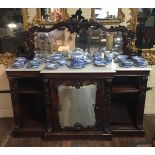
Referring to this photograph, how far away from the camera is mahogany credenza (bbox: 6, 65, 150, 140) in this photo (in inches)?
71.5

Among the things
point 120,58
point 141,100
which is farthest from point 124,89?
point 120,58

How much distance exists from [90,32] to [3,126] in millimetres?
1295

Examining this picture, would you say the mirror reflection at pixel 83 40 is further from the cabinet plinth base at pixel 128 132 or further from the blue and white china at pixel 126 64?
the cabinet plinth base at pixel 128 132

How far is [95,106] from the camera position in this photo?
75.7 inches

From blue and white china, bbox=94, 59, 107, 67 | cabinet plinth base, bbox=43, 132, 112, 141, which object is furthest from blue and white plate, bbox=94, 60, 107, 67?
cabinet plinth base, bbox=43, 132, 112, 141

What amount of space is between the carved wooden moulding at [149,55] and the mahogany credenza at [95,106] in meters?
0.26

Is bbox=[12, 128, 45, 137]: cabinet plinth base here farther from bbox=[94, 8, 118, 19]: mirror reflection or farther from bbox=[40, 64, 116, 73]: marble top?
bbox=[94, 8, 118, 19]: mirror reflection

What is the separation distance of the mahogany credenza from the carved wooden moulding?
0.86ft

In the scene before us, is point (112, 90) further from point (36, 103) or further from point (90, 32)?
point (36, 103)

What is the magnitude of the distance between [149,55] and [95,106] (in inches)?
28.7

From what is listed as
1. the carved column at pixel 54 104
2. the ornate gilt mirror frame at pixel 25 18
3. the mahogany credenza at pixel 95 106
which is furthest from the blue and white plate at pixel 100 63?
the ornate gilt mirror frame at pixel 25 18
